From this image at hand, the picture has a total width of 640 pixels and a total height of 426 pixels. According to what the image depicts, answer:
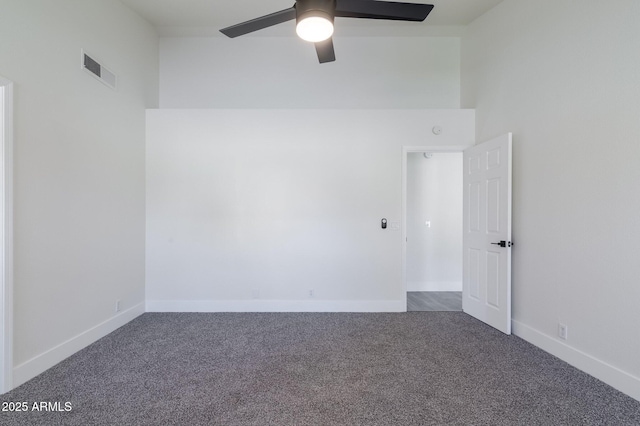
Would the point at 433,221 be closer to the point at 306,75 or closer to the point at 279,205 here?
the point at 279,205

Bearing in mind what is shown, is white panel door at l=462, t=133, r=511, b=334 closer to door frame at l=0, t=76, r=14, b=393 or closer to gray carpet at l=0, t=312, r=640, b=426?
gray carpet at l=0, t=312, r=640, b=426

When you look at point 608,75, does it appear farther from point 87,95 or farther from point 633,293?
point 87,95

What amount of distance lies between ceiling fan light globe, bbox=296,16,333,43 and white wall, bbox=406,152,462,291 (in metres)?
3.34

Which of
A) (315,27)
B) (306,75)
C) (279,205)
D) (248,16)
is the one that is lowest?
(279,205)

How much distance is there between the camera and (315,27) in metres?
1.84

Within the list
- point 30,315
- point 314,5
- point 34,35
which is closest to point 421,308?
point 314,5

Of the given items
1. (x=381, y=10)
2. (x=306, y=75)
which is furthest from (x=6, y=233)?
(x=306, y=75)

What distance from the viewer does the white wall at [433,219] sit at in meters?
4.85

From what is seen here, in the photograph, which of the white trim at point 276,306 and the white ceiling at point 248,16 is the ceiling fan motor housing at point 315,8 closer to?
the white ceiling at point 248,16

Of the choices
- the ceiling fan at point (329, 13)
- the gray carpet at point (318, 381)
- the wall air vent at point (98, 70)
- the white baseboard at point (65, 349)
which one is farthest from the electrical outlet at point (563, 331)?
the wall air vent at point (98, 70)

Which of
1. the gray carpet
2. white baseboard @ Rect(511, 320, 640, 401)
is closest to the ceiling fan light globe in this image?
the gray carpet

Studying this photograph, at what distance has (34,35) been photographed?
2.21m

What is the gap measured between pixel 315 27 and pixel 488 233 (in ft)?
9.26

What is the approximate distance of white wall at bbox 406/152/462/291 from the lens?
4.85 m
